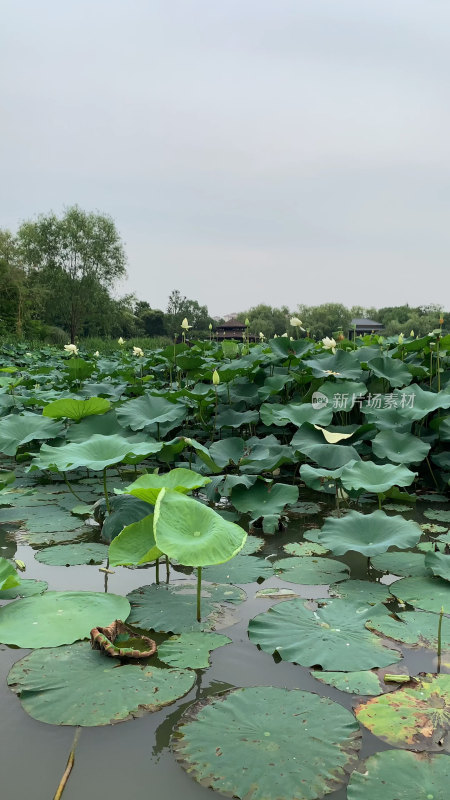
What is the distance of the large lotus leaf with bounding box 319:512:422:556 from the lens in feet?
5.88

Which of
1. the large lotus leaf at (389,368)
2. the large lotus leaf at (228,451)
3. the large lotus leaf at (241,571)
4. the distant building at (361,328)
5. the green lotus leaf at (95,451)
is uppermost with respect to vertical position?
the distant building at (361,328)

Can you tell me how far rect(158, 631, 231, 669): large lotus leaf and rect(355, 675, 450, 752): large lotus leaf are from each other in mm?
384

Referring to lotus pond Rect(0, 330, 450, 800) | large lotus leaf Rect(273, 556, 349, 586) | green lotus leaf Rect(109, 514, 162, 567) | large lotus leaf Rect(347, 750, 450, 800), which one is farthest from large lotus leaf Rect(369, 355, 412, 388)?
large lotus leaf Rect(347, 750, 450, 800)

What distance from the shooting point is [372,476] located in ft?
7.39

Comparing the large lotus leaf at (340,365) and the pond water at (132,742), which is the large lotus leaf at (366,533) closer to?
the pond water at (132,742)

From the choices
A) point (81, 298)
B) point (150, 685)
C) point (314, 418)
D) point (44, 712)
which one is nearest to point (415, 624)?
point (150, 685)

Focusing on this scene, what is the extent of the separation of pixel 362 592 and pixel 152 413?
1.86 metres

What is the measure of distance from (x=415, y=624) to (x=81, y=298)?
26869 mm

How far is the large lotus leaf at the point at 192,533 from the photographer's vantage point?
1.36m

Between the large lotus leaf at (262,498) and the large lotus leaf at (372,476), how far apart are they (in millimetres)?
317

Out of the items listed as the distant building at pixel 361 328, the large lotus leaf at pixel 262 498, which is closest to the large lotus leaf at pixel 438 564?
the large lotus leaf at pixel 262 498

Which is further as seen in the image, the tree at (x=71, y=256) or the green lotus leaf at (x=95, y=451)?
the tree at (x=71, y=256)

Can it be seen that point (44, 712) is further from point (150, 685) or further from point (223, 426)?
point (223, 426)

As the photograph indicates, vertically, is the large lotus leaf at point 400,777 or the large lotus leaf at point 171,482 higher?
the large lotus leaf at point 171,482
